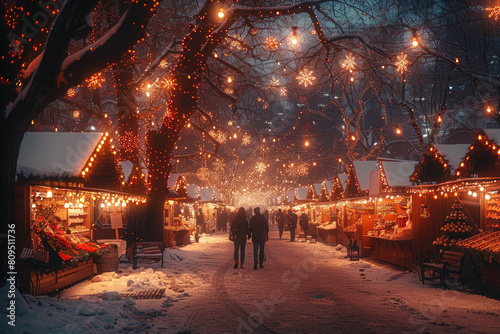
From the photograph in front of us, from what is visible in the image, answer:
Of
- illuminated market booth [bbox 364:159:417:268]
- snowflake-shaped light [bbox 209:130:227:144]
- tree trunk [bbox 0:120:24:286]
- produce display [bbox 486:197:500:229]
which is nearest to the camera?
tree trunk [bbox 0:120:24:286]

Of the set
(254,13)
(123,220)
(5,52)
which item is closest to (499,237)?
(254,13)

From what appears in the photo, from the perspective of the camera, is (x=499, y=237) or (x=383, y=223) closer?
(x=499, y=237)

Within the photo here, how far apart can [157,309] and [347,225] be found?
2026 centimetres

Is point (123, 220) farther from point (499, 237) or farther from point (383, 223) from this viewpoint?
point (499, 237)

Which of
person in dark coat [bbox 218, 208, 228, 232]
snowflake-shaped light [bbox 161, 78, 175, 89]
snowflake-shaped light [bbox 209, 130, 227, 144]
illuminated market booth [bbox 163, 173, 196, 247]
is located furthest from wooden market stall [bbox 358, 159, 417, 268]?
person in dark coat [bbox 218, 208, 228, 232]

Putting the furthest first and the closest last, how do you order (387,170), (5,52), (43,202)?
(387,170), (43,202), (5,52)

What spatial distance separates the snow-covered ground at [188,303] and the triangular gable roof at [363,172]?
665 centimetres

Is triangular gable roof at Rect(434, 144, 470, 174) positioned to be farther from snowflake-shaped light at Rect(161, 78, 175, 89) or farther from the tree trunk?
the tree trunk

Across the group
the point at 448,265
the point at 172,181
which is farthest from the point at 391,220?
the point at 172,181

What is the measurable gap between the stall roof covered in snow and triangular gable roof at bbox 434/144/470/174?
1044cm

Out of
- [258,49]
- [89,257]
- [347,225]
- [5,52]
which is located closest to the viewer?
[5,52]

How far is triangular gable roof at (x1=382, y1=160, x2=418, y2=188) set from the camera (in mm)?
18797

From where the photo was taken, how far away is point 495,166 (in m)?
12.0

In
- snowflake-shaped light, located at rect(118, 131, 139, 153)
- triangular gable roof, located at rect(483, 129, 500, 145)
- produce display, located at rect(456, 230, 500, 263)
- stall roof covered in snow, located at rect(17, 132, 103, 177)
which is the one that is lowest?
produce display, located at rect(456, 230, 500, 263)
